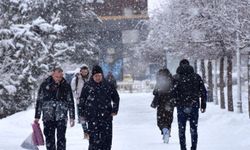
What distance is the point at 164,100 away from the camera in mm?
14062

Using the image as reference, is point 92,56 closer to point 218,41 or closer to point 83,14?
point 83,14

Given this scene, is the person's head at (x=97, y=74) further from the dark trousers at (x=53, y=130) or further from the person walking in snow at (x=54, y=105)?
the dark trousers at (x=53, y=130)

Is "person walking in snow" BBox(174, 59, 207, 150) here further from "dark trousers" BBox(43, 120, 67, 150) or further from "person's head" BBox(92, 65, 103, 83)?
"dark trousers" BBox(43, 120, 67, 150)

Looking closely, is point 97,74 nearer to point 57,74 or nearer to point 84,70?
point 57,74

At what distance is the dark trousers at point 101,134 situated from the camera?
30.4ft

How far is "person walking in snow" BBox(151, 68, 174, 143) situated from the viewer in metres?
13.8

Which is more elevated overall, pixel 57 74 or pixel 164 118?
pixel 57 74

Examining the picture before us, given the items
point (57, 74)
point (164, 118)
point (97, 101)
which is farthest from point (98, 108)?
point (164, 118)

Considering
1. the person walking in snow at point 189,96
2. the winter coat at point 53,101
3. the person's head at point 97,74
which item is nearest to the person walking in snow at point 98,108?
the person's head at point 97,74

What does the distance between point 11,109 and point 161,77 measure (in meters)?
13.6

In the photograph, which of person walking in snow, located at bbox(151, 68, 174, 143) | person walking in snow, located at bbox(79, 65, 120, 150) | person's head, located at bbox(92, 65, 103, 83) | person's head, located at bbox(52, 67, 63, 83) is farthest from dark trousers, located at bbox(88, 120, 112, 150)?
person walking in snow, located at bbox(151, 68, 174, 143)

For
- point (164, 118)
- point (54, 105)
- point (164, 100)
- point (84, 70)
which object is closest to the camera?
point (54, 105)

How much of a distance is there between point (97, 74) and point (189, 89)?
2201 mm

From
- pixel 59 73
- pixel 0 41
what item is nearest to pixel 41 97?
pixel 59 73
